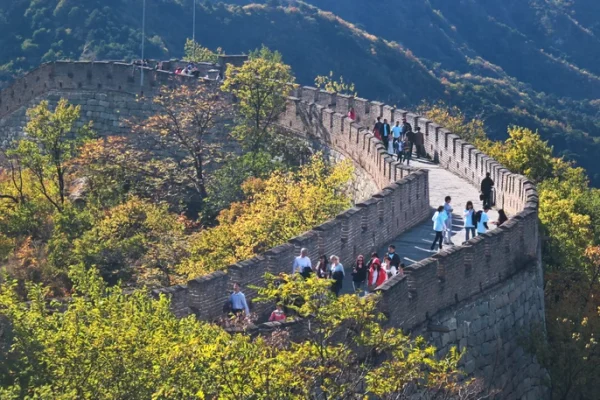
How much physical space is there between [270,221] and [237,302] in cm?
1129

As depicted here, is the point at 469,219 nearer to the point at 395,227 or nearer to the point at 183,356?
the point at 395,227

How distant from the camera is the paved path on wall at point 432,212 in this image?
2661 centimetres

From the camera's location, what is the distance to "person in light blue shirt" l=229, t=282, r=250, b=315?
2086 cm

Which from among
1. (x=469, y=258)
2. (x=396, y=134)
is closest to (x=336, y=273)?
(x=469, y=258)

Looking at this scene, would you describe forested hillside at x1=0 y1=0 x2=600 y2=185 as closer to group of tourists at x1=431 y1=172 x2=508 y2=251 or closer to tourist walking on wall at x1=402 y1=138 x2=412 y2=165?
tourist walking on wall at x1=402 y1=138 x2=412 y2=165

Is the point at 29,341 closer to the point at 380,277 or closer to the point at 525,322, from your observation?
the point at 380,277

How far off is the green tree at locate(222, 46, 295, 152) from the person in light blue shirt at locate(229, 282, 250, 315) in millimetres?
21242

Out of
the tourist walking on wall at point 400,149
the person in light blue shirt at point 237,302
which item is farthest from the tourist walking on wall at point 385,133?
the person in light blue shirt at point 237,302

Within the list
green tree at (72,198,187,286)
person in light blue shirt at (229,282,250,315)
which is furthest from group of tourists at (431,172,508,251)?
green tree at (72,198,187,286)

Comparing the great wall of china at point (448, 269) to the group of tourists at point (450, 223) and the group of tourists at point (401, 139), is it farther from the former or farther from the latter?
the group of tourists at point (450, 223)

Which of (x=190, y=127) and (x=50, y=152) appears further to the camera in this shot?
(x=190, y=127)

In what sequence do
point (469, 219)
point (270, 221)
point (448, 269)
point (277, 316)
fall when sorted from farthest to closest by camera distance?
point (270, 221), point (469, 219), point (448, 269), point (277, 316)

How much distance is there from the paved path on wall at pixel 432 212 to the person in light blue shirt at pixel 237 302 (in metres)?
2.92

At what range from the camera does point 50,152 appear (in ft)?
140
